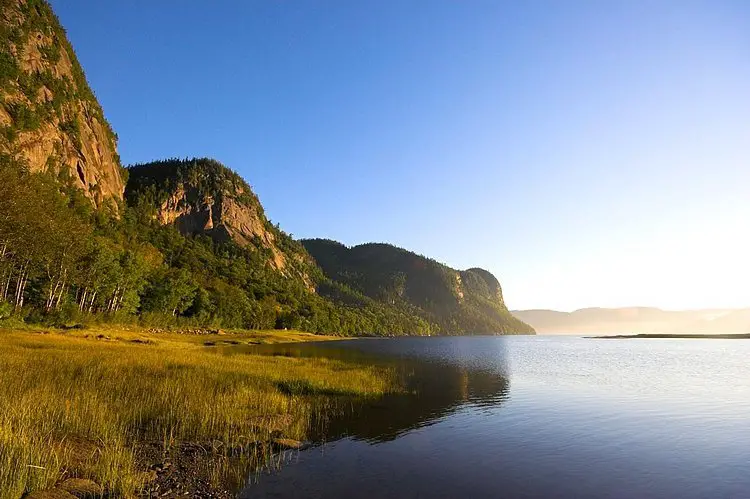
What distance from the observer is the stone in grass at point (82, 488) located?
10.8 meters

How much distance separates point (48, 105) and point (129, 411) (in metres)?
172

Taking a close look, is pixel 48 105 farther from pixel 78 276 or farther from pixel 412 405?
pixel 412 405

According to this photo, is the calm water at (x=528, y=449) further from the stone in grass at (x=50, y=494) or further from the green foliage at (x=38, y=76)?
the green foliage at (x=38, y=76)

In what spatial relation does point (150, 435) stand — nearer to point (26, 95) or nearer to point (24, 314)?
point (24, 314)

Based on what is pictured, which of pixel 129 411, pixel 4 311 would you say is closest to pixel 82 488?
pixel 129 411

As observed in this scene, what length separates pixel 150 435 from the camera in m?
17.3

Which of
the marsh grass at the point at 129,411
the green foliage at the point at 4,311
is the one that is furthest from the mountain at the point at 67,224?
the marsh grass at the point at 129,411

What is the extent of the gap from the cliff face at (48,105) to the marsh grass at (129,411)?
108338 millimetres

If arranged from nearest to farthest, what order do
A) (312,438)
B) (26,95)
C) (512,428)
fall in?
(312,438), (512,428), (26,95)

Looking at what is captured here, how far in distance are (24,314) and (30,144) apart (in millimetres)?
90137

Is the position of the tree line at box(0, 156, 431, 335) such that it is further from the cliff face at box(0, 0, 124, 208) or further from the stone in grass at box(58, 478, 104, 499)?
the stone in grass at box(58, 478, 104, 499)

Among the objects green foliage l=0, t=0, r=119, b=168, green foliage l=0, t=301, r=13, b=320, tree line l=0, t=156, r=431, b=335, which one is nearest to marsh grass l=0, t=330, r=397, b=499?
green foliage l=0, t=301, r=13, b=320

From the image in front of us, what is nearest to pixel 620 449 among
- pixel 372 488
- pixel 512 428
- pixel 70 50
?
pixel 512 428

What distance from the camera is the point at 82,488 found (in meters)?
11.1
